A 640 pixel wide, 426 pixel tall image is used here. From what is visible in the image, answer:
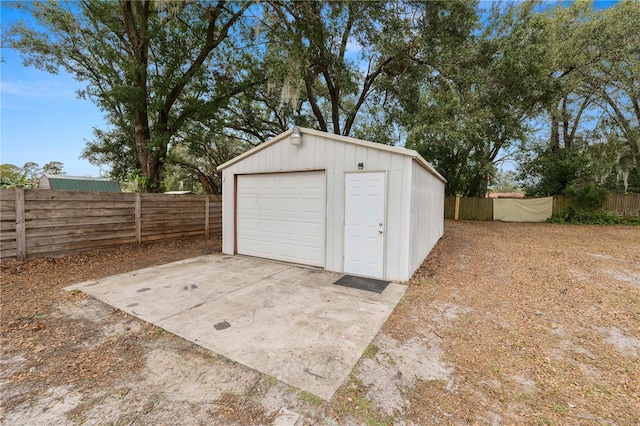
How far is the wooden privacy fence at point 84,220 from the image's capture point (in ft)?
14.9

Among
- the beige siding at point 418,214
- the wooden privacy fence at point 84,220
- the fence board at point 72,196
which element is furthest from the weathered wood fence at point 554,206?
the fence board at point 72,196

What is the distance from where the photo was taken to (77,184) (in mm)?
14031

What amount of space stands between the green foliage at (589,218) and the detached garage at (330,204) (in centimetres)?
1101

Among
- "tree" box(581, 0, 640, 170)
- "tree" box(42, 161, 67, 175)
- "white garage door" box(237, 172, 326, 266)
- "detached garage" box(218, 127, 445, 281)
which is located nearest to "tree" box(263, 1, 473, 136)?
"detached garage" box(218, 127, 445, 281)

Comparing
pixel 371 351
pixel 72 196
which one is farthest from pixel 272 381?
pixel 72 196

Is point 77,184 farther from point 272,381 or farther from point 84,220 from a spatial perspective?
point 272,381

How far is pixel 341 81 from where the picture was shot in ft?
29.7

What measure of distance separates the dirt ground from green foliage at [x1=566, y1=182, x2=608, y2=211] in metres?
10.8

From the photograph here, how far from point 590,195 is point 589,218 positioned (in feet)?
3.36

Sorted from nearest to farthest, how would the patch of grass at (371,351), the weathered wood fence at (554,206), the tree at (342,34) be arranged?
the patch of grass at (371,351) → the tree at (342,34) → the weathered wood fence at (554,206)

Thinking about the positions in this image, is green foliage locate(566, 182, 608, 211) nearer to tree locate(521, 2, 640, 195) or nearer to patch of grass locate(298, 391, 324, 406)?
tree locate(521, 2, 640, 195)

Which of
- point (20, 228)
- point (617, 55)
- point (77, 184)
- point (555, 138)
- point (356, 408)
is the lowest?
point (356, 408)

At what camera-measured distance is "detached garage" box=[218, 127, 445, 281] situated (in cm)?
429

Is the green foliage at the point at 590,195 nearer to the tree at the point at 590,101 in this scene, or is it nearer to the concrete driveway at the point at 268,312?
the tree at the point at 590,101
